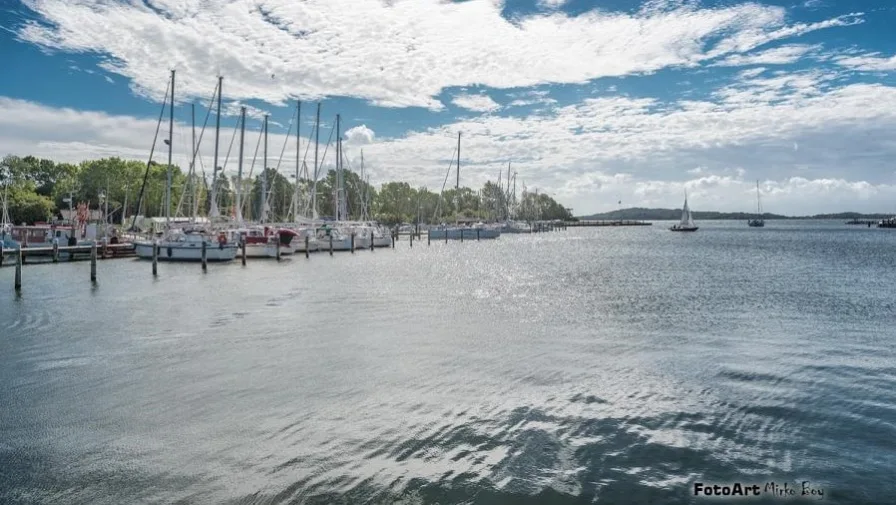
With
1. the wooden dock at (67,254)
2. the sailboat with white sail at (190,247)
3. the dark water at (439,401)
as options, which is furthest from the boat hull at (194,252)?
the dark water at (439,401)

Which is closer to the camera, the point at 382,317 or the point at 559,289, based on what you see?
the point at 382,317

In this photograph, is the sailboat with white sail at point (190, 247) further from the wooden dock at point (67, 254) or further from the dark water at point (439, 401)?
the dark water at point (439, 401)

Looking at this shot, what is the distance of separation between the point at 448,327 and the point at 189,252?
42.1 metres

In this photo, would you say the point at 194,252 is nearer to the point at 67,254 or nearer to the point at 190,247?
the point at 190,247

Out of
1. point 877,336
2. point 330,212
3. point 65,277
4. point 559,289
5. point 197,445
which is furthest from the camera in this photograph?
point 330,212

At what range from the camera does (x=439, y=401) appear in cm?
1405

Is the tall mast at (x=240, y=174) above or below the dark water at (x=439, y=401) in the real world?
above

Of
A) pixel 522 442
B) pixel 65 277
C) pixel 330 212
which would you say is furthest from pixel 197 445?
pixel 330 212

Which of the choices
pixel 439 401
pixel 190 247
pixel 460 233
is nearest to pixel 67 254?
pixel 190 247

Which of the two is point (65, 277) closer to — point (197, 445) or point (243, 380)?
point (243, 380)

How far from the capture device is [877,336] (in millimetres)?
22484

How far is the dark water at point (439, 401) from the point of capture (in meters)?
9.77

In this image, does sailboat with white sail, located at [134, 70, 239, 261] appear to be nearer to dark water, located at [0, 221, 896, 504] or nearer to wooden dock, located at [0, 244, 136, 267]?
wooden dock, located at [0, 244, 136, 267]

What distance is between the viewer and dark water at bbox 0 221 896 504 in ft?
32.0
